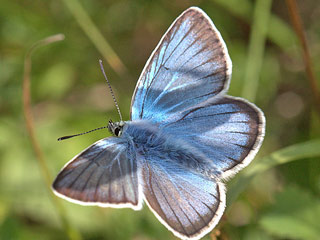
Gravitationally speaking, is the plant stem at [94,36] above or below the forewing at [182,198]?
above

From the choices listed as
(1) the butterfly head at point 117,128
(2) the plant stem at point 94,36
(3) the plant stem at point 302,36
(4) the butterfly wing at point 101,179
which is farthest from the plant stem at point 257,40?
(4) the butterfly wing at point 101,179

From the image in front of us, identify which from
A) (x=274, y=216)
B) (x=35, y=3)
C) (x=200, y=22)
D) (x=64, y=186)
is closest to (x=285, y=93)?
(x=274, y=216)

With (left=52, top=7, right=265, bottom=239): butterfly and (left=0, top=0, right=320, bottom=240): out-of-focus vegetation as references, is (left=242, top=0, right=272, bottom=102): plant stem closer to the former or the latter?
(left=0, top=0, right=320, bottom=240): out-of-focus vegetation

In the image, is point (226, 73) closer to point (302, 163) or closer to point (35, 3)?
point (302, 163)

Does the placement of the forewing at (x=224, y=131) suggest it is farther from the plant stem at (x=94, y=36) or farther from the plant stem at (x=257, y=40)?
the plant stem at (x=94, y=36)

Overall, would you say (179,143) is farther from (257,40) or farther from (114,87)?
(114,87)

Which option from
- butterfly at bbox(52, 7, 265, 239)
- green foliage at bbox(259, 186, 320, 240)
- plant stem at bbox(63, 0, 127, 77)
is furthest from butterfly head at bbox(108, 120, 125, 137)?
plant stem at bbox(63, 0, 127, 77)

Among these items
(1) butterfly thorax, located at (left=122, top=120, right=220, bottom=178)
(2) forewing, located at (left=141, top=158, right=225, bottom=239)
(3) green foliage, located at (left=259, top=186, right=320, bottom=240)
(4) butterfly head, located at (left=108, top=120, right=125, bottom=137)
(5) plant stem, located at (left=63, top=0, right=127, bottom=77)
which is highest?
(5) plant stem, located at (left=63, top=0, right=127, bottom=77)
